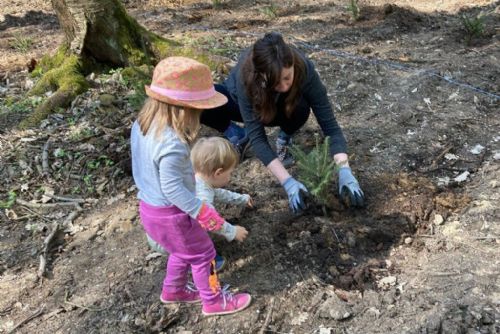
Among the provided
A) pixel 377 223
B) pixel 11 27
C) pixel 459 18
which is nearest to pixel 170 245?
pixel 377 223

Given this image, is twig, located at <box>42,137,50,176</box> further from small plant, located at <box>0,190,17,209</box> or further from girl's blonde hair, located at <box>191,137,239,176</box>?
girl's blonde hair, located at <box>191,137,239,176</box>

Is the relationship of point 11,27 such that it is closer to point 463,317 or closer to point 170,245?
point 170,245

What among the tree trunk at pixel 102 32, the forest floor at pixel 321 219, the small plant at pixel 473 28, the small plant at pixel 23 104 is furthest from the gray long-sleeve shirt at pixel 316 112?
the small plant at pixel 473 28

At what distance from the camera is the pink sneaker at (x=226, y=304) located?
8.58 ft

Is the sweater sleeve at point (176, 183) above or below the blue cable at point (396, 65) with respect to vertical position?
above

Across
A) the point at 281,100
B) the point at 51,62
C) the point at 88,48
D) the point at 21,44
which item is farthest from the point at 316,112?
the point at 21,44

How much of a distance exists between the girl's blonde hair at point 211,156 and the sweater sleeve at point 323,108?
84cm

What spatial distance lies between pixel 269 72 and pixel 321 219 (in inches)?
41.9

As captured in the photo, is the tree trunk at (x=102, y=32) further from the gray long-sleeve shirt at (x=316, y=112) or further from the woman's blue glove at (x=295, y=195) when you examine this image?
the woman's blue glove at (x=295, y=195)

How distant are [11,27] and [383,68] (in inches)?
240

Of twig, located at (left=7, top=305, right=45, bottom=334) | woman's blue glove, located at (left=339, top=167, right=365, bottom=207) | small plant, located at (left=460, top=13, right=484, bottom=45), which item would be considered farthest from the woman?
small plant, located at (left=460, top=13, right=484, bottom=45)

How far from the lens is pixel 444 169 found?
3.63m

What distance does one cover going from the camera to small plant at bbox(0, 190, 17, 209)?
362 cm

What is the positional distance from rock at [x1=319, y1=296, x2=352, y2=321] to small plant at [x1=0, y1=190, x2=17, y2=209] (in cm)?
248
